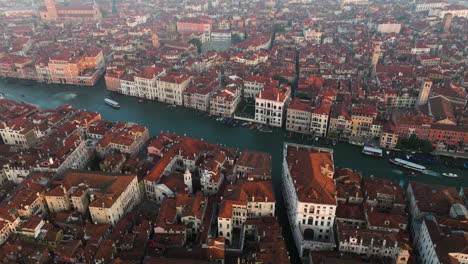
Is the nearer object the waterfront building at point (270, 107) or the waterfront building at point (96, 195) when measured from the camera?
the waterfront building at point (96, 195)

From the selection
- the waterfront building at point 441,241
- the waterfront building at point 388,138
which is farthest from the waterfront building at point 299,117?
the waterfront building at point 441,241

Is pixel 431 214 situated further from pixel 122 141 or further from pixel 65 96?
pixel 65 96

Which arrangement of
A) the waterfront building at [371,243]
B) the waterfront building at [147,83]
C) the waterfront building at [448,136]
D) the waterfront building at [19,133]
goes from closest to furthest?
1. the waterfront building at [371,243]
2. the waterfront building at [448,136]
3. the waterfront building at [19,133]
4. the waterfront building at [147,83]

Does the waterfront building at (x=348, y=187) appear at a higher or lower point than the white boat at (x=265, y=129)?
higher

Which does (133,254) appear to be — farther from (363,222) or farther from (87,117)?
(87,117)

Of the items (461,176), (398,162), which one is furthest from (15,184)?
(461,176)

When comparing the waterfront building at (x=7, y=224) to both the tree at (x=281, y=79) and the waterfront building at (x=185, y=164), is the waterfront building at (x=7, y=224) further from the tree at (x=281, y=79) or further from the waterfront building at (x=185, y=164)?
the tree at (x=281, y=79)

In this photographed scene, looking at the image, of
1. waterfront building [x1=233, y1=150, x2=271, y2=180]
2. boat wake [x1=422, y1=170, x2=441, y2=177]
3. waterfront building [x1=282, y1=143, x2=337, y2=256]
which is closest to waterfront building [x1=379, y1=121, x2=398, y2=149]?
boat wake [x1=422, y1=170, x2=441, y2=177]

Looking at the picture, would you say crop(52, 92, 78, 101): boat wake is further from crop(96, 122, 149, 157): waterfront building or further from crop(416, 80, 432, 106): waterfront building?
crop(416, 80, 432, 106): waterfront building
